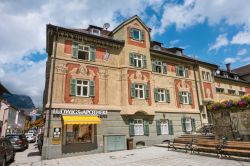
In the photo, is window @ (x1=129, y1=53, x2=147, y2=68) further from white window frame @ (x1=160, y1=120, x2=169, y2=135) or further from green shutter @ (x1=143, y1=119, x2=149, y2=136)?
white window frame @ (x1=160, y1=120, x2=169, y2=135)

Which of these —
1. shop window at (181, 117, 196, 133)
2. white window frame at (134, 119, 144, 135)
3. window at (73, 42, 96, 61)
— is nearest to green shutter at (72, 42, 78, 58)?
window at (73, 42, 96, 61)

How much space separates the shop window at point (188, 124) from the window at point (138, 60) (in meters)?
8.20

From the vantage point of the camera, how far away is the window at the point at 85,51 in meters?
18.0

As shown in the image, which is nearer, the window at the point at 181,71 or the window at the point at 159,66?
the window at the point at 159,66

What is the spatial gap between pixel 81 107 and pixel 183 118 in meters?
12.5

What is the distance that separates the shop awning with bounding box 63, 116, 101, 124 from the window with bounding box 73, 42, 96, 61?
5896 mm

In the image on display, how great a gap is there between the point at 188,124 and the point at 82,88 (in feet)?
45.0

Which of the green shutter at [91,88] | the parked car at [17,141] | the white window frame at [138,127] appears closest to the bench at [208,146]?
the white window frame at [138,127]

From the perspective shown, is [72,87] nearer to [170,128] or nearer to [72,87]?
[72,87]

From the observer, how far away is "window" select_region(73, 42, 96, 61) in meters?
18.0

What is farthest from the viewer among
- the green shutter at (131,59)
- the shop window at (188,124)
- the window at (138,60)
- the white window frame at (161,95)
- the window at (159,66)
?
the window at (159,66)

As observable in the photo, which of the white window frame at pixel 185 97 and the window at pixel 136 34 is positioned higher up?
the window at pixel 136 34

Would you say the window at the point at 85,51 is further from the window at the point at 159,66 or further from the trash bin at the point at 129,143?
the trash bin at the point at 129,143

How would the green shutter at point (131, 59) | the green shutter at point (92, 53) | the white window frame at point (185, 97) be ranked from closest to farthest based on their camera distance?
the green shutter at point (92, 53)
the green shutter at point (131, 59)
the white window frame at point (185, 97)
